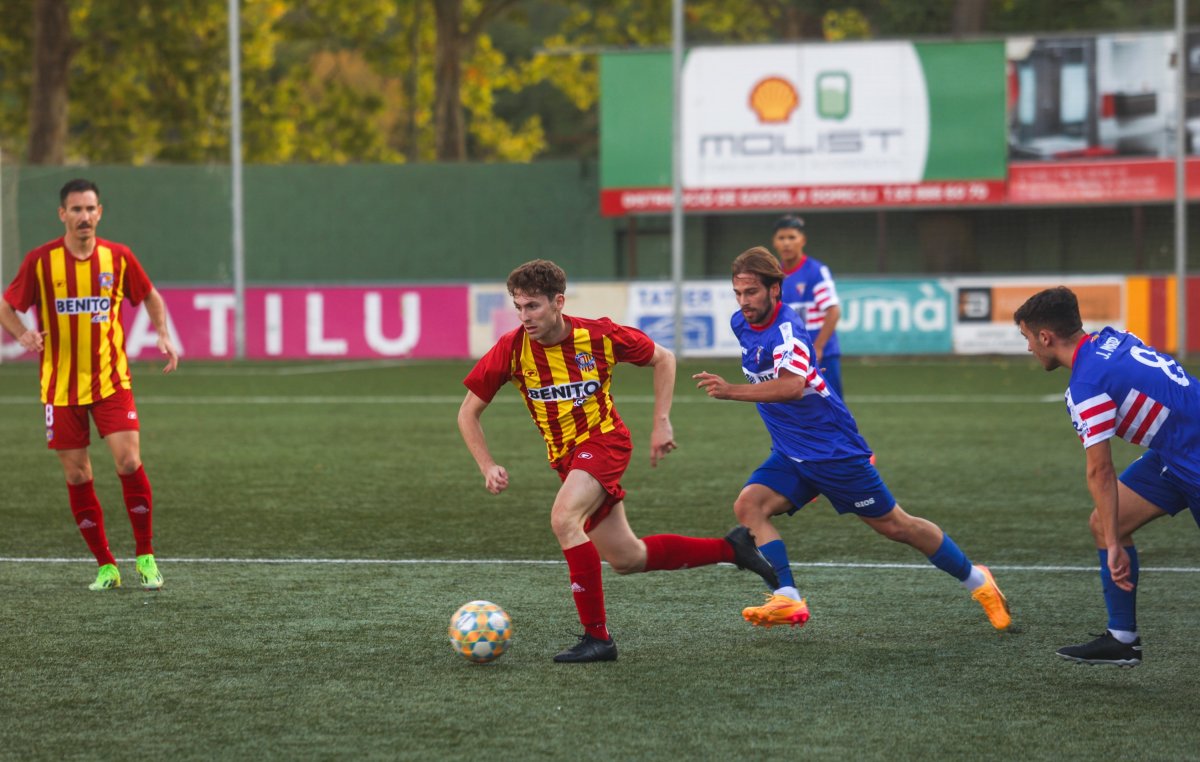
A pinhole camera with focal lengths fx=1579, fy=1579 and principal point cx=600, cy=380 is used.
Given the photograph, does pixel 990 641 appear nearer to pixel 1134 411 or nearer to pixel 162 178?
pixel 1134 411

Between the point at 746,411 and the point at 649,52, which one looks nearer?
the point at 746,411

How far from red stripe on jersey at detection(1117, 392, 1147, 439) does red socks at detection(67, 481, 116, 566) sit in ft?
15.0

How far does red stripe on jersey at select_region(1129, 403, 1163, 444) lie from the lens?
5.30 metres

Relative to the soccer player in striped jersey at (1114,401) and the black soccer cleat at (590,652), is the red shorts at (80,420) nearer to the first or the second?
the black soccer cleat at (590,652)

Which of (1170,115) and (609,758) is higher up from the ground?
(1170,115)

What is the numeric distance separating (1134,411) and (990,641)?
127 cm

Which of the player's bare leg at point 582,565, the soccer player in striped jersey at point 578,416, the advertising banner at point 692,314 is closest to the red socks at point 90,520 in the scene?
the soccer player in striped jersey at point 578,416

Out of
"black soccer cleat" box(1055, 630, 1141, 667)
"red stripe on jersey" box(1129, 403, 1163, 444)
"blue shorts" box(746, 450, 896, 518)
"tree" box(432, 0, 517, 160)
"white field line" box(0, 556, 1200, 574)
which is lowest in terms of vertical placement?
"white field line" box(0, 556, 1200, 574)

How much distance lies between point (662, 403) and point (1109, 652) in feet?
6.08

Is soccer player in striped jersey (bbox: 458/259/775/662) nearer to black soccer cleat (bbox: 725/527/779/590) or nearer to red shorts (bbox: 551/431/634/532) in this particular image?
red shorts (bbox: 551/431/634/532)

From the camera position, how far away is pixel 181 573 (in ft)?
25.3

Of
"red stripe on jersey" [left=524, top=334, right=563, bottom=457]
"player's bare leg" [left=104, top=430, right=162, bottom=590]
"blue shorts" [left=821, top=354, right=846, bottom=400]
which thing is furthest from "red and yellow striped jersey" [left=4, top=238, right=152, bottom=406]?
"blue shorts" [left=821, top=354, right=846, bottom=400]

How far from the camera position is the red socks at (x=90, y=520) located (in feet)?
24.2

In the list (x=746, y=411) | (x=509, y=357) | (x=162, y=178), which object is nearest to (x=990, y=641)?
(x=509, y=357)
